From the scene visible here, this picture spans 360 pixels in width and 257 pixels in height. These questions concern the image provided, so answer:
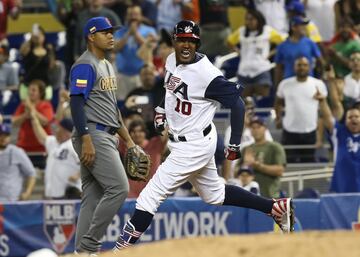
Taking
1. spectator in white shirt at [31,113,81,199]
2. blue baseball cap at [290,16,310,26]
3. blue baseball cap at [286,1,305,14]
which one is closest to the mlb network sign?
spectator in white shirt at [31,113,81,199]

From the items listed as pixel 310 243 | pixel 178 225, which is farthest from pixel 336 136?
pixel 310 243

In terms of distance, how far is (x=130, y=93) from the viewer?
56.6 feet

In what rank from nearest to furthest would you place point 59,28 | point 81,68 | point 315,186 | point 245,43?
1. point 81,68
2. point 315,186
3. point 245,43
4. point 59,28

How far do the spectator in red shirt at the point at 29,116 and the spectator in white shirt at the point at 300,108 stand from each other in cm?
320

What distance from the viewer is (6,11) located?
2105 centimetres

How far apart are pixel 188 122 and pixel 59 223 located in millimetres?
4281

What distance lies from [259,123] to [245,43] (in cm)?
317

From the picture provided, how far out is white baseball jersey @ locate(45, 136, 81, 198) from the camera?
1602 centimetres

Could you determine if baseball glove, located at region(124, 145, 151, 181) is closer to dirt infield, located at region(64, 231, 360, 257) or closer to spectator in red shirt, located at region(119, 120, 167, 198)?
dirt infield, located at region(64, 231, 360, 257)

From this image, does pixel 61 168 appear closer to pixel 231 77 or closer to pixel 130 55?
pixel 130 55

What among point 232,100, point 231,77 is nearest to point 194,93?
point 232,100

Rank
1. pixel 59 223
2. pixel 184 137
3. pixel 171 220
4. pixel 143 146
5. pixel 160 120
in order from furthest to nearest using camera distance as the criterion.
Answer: pixel 143 146, pixel 59 223, pixel 171 220, pixel 160 120, pixel 184 137

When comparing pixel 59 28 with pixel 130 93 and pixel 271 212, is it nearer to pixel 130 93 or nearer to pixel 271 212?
pixel 130 93

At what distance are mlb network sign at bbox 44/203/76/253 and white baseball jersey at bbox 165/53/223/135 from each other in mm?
3936
